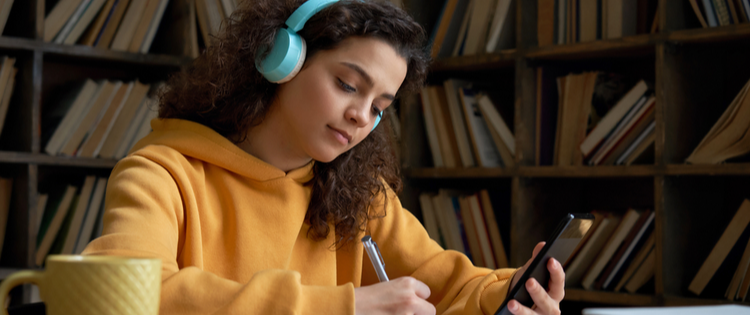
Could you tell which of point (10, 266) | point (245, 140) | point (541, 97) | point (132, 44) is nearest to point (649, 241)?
point (541, 97)

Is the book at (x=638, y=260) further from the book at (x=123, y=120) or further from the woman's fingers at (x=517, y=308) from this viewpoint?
the book at (x=123, y=120)

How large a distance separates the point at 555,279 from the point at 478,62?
1187mm

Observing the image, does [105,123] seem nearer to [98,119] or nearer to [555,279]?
[98,119]

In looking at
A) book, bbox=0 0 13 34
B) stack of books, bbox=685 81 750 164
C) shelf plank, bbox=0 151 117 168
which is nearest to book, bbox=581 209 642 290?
stack of books, bbox=685 81 750 164

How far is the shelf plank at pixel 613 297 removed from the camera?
1.74 metres

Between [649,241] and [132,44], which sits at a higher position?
[649,241]

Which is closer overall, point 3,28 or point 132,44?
point 3,28

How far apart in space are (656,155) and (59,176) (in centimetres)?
194

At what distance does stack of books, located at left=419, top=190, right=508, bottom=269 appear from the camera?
2.08 metres

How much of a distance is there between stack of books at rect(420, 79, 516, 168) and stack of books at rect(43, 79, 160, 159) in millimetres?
917

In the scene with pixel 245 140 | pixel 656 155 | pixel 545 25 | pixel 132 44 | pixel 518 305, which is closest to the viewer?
pixel 518 305

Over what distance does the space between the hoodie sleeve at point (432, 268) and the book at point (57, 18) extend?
4.26ft

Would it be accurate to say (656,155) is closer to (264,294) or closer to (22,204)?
(264,294)

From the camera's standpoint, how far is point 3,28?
6.65ft
